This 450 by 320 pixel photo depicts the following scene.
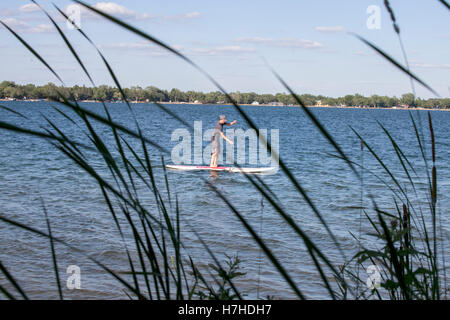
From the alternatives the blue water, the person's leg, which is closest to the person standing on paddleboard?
the person's leg

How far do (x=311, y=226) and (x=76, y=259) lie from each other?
4.25 metres

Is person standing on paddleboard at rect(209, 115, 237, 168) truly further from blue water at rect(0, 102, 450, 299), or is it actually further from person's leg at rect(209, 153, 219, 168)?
blue water at rect(0, 102, 450, 299)

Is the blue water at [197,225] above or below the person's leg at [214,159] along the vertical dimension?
below

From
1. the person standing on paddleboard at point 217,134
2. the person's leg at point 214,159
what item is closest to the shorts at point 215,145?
the person standing on paddleboard at point 217,134

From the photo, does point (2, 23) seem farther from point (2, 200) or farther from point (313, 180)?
point (313, 180)

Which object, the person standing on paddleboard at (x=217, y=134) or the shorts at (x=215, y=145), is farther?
the shorts at (x=215, y=145)

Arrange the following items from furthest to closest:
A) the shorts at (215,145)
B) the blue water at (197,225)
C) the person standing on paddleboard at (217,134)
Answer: the shorts at (215,145) < the person standing on paddleboard at (217,134) < the blue water at (197,225)

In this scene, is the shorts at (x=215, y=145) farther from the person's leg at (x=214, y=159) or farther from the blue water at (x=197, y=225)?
the blue water at (x=197, y=225)

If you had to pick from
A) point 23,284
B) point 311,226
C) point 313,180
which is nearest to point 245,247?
point 311,226

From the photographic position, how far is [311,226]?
9.12 m

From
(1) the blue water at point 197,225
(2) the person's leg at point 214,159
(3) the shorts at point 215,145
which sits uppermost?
(3) the shorts at point 215,145

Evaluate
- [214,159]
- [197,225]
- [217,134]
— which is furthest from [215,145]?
[197,225]

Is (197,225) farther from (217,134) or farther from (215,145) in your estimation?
(215,145)

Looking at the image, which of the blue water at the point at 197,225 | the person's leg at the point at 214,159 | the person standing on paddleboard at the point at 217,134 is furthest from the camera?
the person's leg at the point at 214,159
